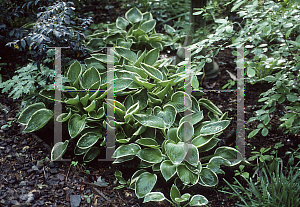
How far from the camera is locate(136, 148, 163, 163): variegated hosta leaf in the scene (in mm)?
2196

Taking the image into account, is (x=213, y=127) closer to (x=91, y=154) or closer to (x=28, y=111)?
(x=91, y=154)

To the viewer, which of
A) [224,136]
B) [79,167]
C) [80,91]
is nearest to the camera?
[79,167]

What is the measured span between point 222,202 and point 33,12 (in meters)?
2.82

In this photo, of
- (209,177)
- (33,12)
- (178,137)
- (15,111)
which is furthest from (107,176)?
(33,12)

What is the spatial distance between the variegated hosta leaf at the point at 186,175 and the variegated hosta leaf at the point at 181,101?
561mm

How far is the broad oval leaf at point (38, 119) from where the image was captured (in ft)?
7.53

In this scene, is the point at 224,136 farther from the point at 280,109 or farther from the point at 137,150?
the point at 137,150

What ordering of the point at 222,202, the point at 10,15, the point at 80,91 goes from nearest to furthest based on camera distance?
the point at 222,202 → the point at 80,91 → the point at 10,15

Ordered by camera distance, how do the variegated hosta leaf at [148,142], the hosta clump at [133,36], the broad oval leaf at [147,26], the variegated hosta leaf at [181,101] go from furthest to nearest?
the broad oval leaf at [147,26] → the hosta clump at [133,36] → the variegated hosta leaf at [181,101] → the variegated hosta leaf at [148,142]

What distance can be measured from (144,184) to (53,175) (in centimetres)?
73

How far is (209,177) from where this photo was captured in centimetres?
220

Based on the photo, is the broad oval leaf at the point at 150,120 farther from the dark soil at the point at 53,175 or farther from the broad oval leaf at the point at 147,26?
the broad oval leaf at the point at 147,26

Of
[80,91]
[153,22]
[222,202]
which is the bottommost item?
[222,202]

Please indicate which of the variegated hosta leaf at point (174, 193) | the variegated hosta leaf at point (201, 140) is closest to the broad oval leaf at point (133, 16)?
the variegated hosta leaf at point (201, 140)
